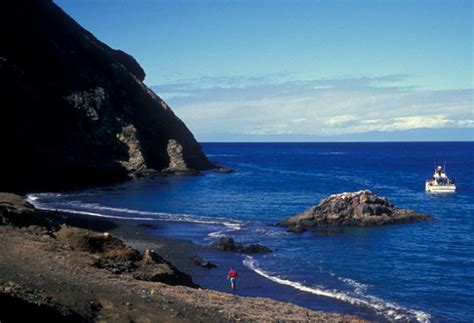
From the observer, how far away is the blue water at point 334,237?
3281 cm

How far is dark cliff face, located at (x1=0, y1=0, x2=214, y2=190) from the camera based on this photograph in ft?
281

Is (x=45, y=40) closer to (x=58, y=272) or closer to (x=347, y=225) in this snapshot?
(x=347, y=225)

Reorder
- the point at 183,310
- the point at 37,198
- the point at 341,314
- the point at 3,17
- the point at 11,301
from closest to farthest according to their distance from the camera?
the point at 11,301
the point at 183,310
the point at 341,314
the point at 37,198
the point at 3,17

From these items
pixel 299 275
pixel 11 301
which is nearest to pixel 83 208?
pixel 299 275

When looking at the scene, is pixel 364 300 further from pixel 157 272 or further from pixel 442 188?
pixel 442 188

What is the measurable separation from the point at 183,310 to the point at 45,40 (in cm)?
9480

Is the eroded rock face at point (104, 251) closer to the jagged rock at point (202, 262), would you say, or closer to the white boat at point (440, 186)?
the jagged rock at point (202, 262)

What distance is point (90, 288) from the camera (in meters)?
21.1

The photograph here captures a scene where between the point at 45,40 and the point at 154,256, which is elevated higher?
the point at 45,40

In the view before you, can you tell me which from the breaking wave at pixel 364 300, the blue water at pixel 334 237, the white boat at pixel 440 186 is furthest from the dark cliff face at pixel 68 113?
the breaking wave at pixel 364 300

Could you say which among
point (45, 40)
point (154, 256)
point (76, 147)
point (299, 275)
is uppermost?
point (45, 40)

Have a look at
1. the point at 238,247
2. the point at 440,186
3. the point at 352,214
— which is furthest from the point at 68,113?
the point at 440,186

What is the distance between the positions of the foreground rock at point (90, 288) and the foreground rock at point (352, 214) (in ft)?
100

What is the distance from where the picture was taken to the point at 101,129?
341 feet
